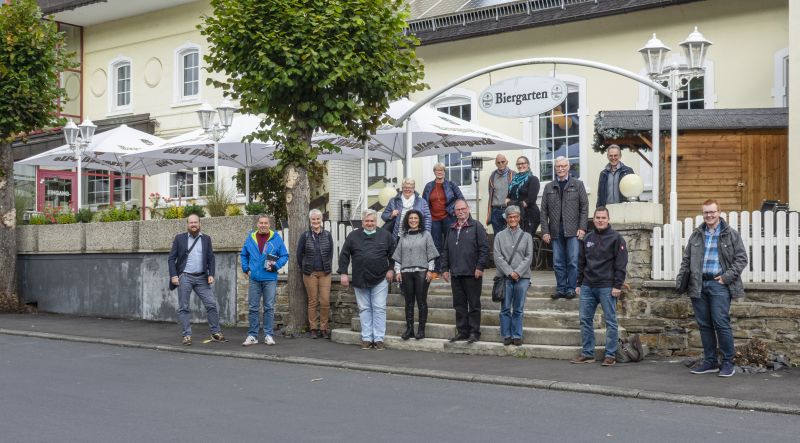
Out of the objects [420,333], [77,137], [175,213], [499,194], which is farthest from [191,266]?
[77,137]

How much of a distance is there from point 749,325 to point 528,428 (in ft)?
16.3

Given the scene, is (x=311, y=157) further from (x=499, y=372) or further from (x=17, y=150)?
(x=17, y=150)

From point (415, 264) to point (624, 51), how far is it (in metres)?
8.62

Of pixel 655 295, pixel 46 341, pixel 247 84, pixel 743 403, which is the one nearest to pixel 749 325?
pixel 655 295

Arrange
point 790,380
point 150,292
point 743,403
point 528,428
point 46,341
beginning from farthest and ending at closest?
point 150,292
point 46,341
point 790,380
point 743,403
point 528,428

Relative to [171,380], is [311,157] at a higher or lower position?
higher

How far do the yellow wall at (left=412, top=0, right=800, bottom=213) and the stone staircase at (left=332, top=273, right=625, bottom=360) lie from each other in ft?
16.6

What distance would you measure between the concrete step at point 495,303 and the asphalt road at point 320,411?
2839 mm

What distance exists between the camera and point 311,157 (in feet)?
48.8

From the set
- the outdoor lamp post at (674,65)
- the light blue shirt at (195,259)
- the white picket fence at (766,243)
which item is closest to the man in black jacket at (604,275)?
the white picket fence at (766,243)

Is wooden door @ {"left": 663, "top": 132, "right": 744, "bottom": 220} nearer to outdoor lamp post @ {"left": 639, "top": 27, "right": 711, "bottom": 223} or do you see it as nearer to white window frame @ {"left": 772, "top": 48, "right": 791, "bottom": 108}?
white window frame @ {"left": 772, "top": 48, "right": 791, "bottom": 108}

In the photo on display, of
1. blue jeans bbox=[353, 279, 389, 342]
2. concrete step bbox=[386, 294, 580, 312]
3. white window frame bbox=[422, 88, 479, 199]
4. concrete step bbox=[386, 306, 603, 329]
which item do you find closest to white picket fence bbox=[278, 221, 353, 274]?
concrete step bbox=[386, 294, 580, 312]

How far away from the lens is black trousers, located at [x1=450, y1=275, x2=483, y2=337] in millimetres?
13031

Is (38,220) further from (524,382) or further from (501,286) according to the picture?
(524,382)
